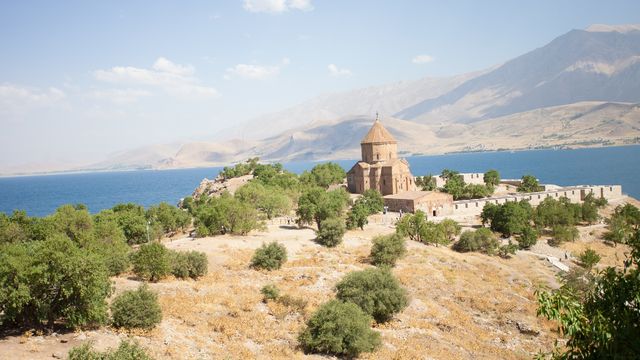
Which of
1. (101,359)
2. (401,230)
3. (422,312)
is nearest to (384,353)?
(422,312)

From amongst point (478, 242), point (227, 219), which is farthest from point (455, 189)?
point (227, 219)

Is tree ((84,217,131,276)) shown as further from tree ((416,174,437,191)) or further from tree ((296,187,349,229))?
tree ((416,174,437,191))

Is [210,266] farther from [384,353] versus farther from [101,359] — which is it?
[101,359]

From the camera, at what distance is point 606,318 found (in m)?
10.2

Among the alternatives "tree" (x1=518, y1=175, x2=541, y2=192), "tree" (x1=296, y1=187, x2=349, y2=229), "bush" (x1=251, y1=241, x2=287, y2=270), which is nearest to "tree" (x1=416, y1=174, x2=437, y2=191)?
"tree" (x1=518, y1=175, x2=541, y2=192)

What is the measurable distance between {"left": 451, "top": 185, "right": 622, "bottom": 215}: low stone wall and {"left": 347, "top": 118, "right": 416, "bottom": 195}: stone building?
28.2 feet

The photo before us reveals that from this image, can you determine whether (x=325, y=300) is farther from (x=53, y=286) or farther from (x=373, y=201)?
(x=373, y=201)

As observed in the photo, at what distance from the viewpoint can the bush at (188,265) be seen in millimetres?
30031

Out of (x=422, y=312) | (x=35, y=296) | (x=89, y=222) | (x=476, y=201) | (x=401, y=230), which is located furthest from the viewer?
(x=476, y=201)

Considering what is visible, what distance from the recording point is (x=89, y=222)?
39.7 meters

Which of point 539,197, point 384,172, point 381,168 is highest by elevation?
point 381,168

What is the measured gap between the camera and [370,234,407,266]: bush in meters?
37.3

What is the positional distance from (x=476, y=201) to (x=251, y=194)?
32.7 metres

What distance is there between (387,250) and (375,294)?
11113 mm
